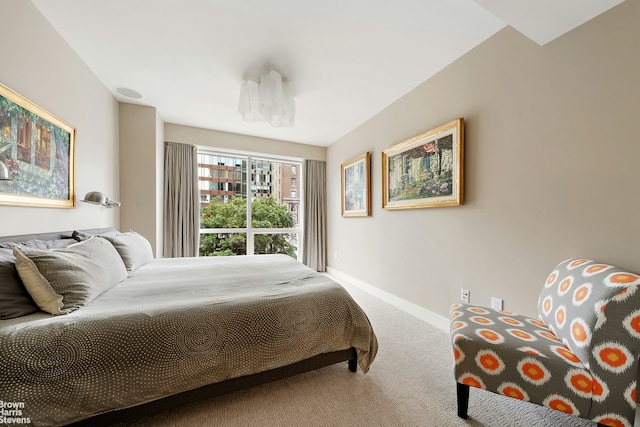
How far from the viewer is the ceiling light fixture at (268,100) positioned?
7.55 feet

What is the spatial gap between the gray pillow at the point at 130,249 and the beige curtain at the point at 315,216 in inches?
105

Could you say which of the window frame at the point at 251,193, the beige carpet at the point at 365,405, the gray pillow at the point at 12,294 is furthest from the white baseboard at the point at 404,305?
the gray pillow at the point at 12,294

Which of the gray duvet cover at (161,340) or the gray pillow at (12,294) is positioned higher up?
the gray pillow at (12,294)

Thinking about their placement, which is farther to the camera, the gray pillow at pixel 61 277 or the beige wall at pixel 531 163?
the beige wall at pixel 531 163

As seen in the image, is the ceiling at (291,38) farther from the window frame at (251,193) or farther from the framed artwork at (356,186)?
the window frame at (251,193)

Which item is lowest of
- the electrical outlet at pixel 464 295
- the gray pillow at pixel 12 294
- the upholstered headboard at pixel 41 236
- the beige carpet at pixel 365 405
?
the beige carpet at pixel 365 405

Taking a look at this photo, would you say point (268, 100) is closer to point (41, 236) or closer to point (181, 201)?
point (41, 236)

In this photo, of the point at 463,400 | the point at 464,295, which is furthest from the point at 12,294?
the point at 464,295

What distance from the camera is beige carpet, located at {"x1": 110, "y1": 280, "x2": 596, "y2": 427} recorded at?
125cm

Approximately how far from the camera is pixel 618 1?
4.36ft

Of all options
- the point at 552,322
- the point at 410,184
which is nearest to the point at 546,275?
the point at 552,322

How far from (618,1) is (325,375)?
2.78 meters

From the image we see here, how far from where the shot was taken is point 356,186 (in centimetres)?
376

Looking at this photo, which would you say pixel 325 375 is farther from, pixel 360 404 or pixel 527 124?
pixel 527 124
